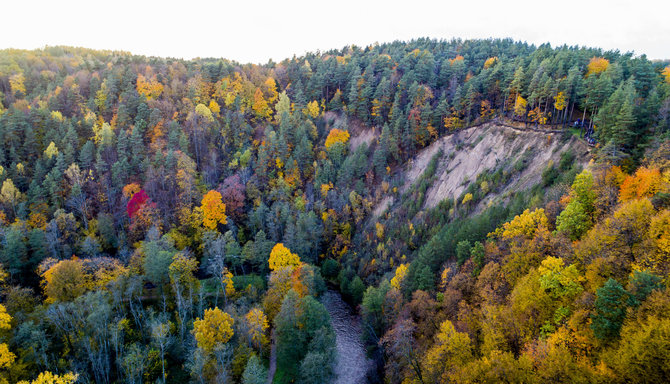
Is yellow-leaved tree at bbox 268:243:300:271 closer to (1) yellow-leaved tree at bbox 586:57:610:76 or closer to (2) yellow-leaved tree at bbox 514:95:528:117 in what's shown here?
(2) yellow-leaved tree at bbox 514:95:528:117

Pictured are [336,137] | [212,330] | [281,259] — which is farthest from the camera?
[336,137]

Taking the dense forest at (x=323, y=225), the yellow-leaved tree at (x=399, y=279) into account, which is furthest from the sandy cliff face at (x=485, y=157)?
the yellow-leaved tree at (x=399, y=279)

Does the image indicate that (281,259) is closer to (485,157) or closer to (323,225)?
(323,225)

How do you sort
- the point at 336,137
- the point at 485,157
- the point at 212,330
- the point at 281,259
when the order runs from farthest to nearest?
the point at 336,137 → the point at 485,157 → the point at 281,259 → the point at 212,330

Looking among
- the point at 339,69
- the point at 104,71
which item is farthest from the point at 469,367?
the point at 104,71

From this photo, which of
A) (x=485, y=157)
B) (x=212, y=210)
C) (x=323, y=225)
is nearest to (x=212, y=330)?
(x=212, y=210)

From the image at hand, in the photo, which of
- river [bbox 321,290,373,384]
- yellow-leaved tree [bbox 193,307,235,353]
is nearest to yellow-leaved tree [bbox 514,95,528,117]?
river [bbox 321,290,373,384]
